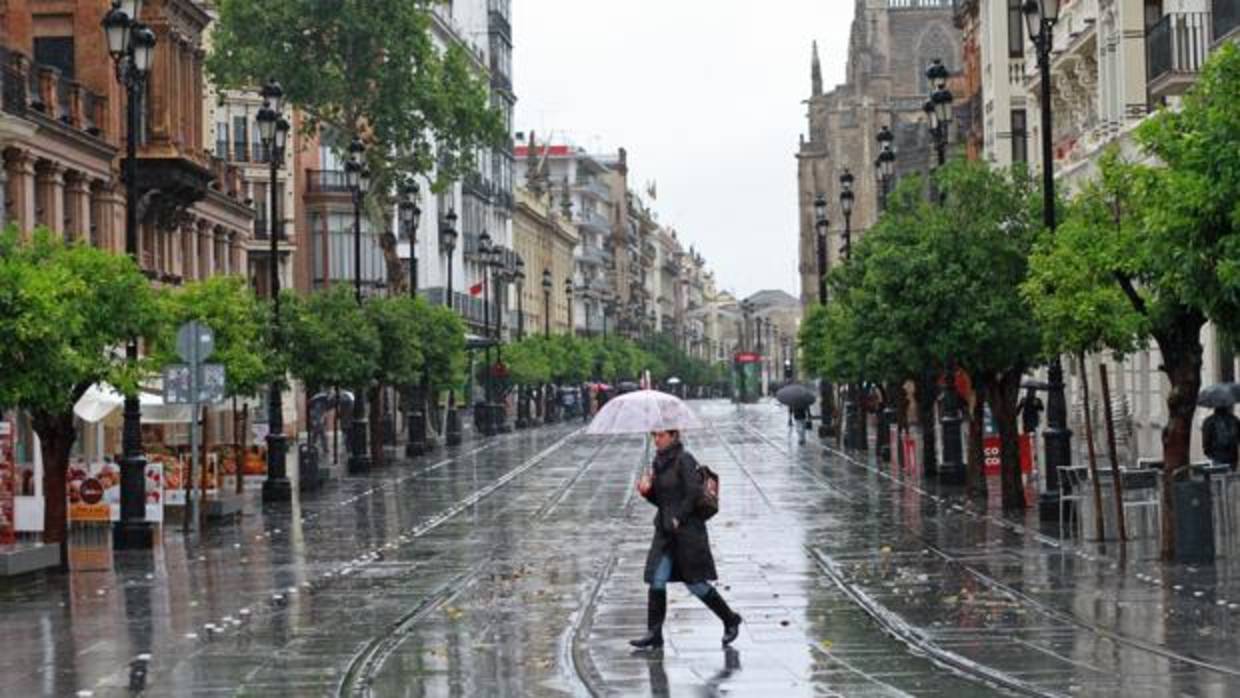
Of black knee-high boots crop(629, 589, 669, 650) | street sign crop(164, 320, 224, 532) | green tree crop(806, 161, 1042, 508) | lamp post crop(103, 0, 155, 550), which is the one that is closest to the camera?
black knee-high boots crop(629, 589, 669, 650)

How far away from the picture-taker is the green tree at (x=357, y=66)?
73062 mm

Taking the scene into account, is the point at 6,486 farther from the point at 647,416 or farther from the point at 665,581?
the point at 665,581

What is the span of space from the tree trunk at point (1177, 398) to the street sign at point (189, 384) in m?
13.1

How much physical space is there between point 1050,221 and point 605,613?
1197 cm

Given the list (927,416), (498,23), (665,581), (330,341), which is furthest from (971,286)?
(498,23)

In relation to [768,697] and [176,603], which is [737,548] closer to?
[176,603]

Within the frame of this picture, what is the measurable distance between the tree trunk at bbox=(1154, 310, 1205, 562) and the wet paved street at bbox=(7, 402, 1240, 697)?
0.58 m

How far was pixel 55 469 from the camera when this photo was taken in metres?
28.5

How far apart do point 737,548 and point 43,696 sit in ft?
45.9

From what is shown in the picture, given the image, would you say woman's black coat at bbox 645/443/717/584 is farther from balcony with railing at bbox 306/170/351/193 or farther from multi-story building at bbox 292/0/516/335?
balcony with railing at bbox 306/170/351/193

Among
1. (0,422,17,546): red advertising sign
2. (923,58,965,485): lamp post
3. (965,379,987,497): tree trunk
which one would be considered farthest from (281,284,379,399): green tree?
(0,422,17,546): red advertising sign

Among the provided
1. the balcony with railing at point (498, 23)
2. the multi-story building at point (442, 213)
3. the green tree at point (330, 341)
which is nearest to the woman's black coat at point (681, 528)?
the green tree at point (330, 341)

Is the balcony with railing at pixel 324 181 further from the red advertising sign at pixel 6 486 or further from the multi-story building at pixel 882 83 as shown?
the red advertising sign at pixel 6 486

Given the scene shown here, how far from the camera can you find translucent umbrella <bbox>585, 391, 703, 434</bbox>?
18.6m
